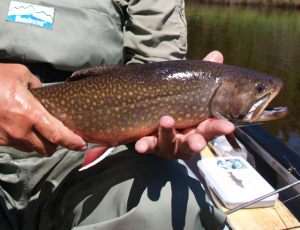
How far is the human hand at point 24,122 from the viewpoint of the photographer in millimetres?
2367

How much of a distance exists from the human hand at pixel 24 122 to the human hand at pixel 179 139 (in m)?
0.37

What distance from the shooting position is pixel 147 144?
247 cm

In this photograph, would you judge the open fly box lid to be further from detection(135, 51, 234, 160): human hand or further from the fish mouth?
detection(135, 51, 234, 160): human hand

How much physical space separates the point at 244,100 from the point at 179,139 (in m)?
0.49

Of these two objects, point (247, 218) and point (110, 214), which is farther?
point (247, 218)

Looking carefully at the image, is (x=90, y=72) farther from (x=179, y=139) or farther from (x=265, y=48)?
(x=265, y=48)

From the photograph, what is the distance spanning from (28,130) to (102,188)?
0.55 m

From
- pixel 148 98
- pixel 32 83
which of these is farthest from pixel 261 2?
pixel 32 83

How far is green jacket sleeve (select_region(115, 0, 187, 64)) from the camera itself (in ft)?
10.6

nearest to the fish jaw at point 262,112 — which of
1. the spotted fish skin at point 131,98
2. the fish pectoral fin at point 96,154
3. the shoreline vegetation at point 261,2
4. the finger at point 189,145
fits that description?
the spotted fish skin at point 131,98

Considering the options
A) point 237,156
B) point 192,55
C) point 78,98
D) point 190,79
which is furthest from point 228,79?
point 192,55

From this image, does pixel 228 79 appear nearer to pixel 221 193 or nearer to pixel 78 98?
pixel 78 98

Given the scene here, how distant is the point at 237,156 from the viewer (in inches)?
171

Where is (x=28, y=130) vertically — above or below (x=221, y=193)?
above
